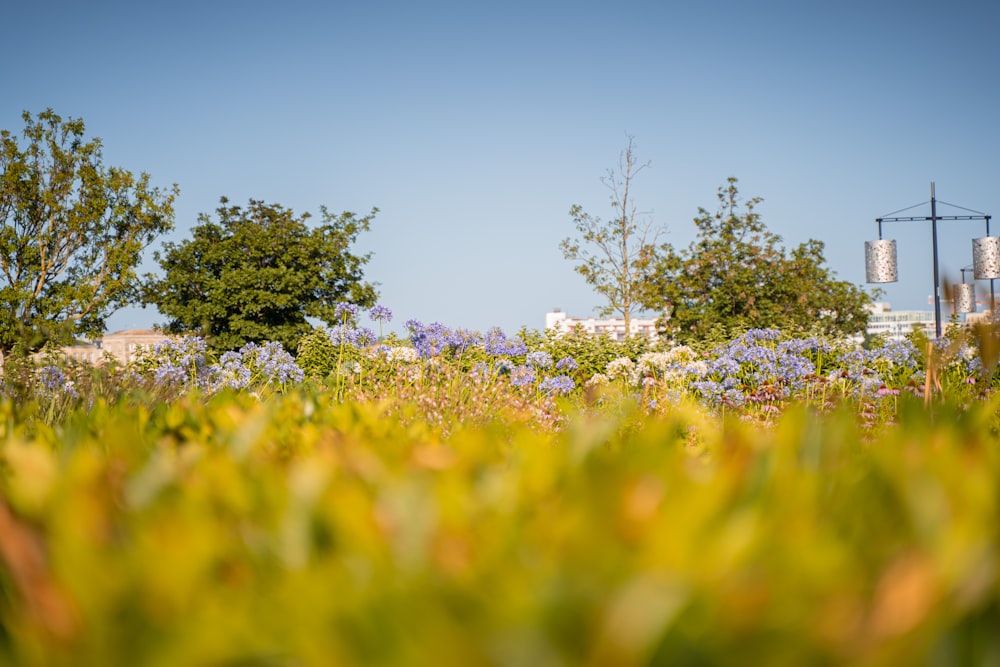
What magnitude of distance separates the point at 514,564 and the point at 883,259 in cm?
1366

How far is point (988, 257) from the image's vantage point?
13.6 m

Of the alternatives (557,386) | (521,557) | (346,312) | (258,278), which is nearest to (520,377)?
(557,386)

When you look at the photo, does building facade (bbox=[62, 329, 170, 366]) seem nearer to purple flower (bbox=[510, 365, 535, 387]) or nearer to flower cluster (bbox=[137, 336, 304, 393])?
flower cluster (bbox=[137, 336, 304, 393])

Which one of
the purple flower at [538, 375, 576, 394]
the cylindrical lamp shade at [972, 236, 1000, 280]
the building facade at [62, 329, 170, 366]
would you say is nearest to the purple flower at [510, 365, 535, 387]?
the purple flower at [538, 375, 576, 394]

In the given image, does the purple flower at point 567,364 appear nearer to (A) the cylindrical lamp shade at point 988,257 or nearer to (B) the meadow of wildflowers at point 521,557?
(B) the meadow of wildflowers at point 521,557

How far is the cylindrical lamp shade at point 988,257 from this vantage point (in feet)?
44.4

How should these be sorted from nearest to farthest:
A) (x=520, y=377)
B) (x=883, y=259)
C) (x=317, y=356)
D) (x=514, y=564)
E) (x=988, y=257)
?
(x=514, y=564), (x=520, y=377), (x=883, y=259), (x=988, y=257), (x=317, y=356)

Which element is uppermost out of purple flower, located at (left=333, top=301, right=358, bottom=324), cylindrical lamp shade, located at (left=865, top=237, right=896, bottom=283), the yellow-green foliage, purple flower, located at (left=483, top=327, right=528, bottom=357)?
cylindrical lamp shade, located at (left=865, top=237, right=896, bottom=283)

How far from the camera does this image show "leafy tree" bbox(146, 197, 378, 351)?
92.2 ft

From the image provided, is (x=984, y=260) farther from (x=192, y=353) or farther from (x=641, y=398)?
(x=192, y=353)

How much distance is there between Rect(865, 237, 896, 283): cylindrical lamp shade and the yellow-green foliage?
42.6 feet

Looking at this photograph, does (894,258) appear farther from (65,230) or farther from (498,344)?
(65,230)

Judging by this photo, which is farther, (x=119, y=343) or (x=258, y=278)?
(x=119, y=343)

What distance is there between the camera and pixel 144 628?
656 millimetres
